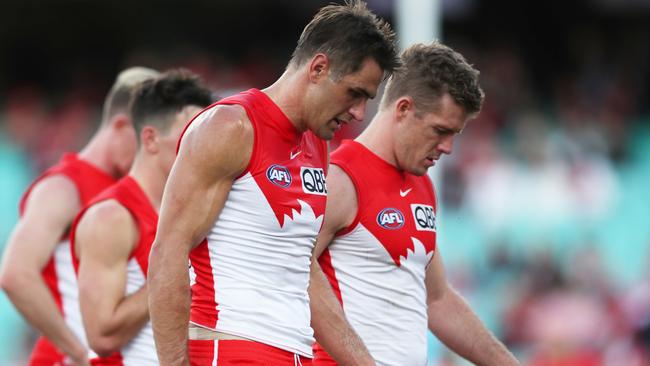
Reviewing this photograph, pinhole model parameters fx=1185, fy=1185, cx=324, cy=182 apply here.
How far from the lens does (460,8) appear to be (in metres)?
16.3

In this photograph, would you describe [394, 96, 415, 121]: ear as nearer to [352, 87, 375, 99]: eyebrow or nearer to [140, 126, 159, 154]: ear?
[352, 87, 375, 99]: eyebrow

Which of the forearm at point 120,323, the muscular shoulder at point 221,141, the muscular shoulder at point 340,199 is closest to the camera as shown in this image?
the muscular shoulder at point 221,141

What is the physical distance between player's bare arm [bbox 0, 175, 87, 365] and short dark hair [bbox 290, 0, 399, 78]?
90.9 inches

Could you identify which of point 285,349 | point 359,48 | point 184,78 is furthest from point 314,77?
point 184,78

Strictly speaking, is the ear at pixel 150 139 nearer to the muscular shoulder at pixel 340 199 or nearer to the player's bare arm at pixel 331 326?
the muscular shoulder at pixel 340 199

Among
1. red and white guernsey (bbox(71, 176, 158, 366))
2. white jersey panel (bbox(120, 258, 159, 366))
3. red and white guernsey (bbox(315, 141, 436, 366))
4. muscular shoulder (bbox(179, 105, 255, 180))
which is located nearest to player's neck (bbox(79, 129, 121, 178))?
red and white guernsey (bbox(71, 176, 158, 366))

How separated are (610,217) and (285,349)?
10.3 metres

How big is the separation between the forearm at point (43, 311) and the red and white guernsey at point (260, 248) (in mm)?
1971

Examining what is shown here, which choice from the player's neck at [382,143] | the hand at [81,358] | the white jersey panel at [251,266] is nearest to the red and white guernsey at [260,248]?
the white jersey panel at [251,266]

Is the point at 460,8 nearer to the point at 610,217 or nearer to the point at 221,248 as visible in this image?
the point at 610,217

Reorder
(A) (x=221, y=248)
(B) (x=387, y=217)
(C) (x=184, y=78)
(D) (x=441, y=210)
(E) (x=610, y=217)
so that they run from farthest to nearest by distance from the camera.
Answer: (E) (x=610, y=217)
(D) (x=441, y=210)
(C) (x=184, y=78)
(B) (x=387, y=217)
(A) (x=221, y=248)

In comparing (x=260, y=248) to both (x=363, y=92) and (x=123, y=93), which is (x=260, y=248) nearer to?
(x=363, y=92)

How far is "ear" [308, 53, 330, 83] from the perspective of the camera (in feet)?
14.4

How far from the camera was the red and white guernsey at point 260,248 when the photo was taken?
14.1 feet
